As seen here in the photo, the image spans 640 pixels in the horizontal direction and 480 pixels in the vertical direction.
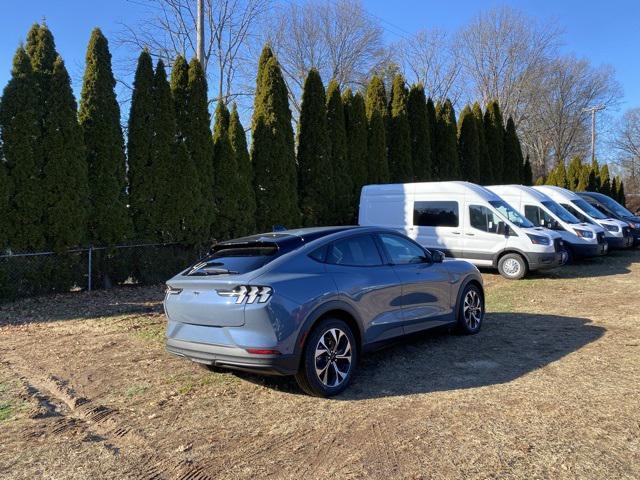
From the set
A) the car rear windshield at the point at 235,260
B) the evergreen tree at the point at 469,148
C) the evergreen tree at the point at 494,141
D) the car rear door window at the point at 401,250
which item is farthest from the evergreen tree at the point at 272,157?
the evergreen tree at the point at 494,141

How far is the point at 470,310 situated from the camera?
23.5ft

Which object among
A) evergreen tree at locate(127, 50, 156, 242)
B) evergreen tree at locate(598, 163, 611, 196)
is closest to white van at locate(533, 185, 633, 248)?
evergreen tree at locate(127, 50, 156, 242)

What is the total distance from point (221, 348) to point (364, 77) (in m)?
39.7

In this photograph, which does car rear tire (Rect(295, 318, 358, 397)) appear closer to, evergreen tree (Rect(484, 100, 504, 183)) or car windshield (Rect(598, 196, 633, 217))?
car windshield (Rect(598, 196, 633, 217))

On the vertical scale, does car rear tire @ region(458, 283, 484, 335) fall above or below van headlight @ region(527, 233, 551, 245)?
below

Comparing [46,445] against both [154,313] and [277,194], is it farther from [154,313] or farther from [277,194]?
[277,194]

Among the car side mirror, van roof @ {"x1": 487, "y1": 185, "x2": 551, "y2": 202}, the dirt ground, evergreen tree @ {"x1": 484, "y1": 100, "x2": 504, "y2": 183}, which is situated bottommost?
the dirt ground

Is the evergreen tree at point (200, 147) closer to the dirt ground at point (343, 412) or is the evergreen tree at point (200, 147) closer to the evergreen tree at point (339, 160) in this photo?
the evergreen tree at point (339, 160)

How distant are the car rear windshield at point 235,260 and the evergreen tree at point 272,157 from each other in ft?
30.0

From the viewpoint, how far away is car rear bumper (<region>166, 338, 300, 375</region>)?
4.53 metres

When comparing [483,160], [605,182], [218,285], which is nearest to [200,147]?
[218,285]

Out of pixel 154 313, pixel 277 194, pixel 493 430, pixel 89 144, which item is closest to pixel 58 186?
pixel 89 144

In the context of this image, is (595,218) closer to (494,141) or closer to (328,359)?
(494,141)

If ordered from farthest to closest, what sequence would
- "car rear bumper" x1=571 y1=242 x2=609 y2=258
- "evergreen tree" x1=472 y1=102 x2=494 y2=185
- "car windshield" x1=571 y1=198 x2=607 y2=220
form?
"evergreen tree" x1=472 y1=102 x2=494 y2=185 < "car windshield" x1=571 y1=198 x2=607 y2=220 < "car rear bumper" x1=571 y1=242 x2=609 y2=258
